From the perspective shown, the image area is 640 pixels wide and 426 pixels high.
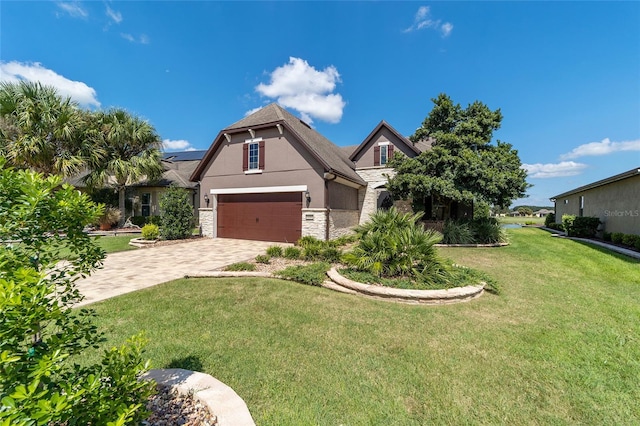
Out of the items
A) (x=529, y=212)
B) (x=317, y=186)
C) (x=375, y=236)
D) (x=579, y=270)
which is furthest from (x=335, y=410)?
(x=529, y=212)

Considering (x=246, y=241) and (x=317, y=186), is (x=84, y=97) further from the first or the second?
(x=317, y=186)

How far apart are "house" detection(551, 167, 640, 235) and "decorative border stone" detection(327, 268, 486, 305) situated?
1258cm

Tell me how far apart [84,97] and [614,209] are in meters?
33.4

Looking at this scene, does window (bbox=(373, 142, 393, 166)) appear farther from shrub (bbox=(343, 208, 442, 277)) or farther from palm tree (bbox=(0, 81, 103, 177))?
palm tree (bbox=(0, 81, 103, 177))

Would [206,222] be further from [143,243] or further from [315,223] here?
[315,223]

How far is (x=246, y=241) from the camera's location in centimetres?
1463

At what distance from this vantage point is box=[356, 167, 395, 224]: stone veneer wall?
1806cm

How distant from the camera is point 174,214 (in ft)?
45.5

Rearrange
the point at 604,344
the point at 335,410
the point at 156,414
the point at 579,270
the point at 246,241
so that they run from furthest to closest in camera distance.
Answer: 1. the point at 246,241
2. the point at 579,270
3. the point at 604,344
4. the point at 335,410
5. the point at 156,414

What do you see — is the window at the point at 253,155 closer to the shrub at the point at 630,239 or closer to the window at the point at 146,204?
the window at the point at 146,204

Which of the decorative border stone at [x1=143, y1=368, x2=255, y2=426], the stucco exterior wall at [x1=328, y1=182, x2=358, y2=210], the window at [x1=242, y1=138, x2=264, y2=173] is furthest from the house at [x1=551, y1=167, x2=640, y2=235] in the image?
the window at [x1=242, y1=138, x2=264, y2=173]

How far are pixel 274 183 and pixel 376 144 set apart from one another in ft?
27.4

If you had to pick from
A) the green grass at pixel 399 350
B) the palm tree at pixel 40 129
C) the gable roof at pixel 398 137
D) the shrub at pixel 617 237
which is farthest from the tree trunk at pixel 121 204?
the shrub at pixel 617 237

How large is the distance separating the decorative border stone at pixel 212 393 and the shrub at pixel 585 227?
70.9 feet
